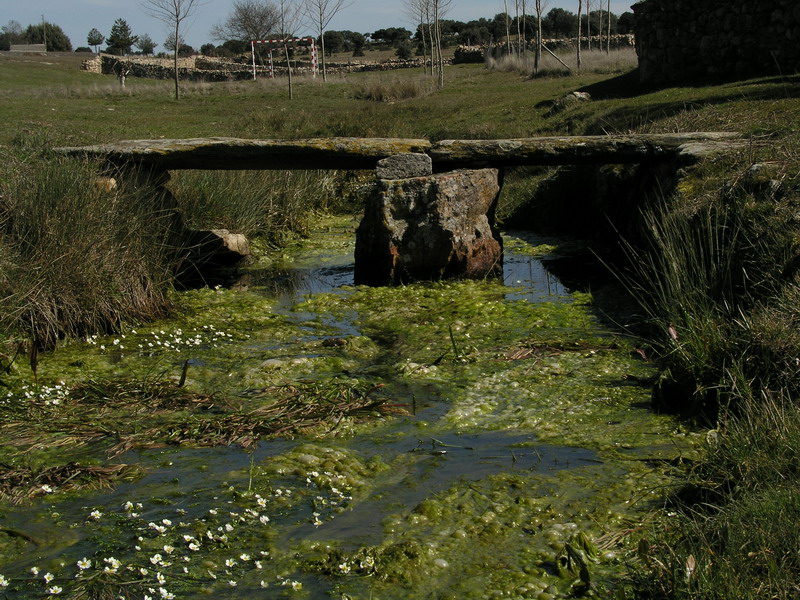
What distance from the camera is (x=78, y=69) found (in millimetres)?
45969

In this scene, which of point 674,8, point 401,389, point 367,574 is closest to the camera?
point 367,574

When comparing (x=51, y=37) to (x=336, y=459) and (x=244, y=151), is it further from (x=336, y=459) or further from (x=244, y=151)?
(x=336, y=459)

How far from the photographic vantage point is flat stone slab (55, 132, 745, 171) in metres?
8.02

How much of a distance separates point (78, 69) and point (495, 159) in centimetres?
4304

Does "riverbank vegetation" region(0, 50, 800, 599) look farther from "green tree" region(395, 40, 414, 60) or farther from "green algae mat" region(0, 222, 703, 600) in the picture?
"green tree" region(395, 40, 414, 60)

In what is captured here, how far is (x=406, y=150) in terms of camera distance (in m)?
8.32

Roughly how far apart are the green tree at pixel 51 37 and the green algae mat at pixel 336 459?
69169mm

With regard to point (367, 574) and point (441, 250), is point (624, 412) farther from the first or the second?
point (441, 250)

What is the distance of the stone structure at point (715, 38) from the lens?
47.9ft

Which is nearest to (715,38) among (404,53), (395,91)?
(395,91)

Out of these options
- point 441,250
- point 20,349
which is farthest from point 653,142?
point 20,349

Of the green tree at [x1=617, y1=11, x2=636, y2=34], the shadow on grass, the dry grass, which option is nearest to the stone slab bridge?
the shadow on grass

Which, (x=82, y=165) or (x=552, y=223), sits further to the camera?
(x=552, y=223)

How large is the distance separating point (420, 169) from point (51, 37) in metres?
70.9
